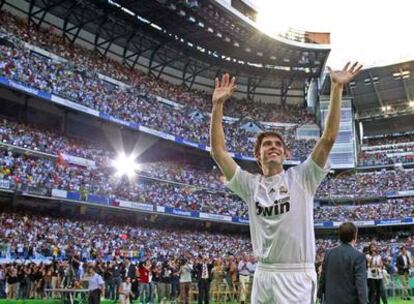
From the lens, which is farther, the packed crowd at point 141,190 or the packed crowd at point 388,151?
the packed crowd at point 388,151

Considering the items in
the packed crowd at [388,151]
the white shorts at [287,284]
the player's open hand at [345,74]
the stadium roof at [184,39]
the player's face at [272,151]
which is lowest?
the white shorts at [287,284]

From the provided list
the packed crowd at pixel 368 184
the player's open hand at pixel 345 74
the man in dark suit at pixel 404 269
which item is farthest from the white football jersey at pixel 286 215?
the packed crowd at pixel 368 184

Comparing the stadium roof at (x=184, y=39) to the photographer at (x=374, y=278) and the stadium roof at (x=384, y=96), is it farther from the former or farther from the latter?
the photographer at (x=374, y=278)

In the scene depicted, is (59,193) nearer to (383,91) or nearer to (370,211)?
(370,211)

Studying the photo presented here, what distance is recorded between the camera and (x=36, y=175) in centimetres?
3100

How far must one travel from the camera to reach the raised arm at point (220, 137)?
3.74 meters

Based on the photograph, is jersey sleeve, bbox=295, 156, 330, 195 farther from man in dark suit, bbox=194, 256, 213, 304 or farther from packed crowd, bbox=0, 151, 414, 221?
packed crowd, bbox=0, 151, 414, 221

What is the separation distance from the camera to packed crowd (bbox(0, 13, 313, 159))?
3500 centimetres

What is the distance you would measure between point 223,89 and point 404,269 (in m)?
18.8

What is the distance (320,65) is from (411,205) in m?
19.1

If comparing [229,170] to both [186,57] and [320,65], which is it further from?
[320,65]

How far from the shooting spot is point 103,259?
26766mm

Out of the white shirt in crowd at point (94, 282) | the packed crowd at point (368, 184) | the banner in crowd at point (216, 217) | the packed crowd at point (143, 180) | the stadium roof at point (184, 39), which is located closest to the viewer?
the white shirt in crowd at point (94, 282)

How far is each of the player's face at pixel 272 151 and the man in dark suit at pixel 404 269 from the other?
17494mm
